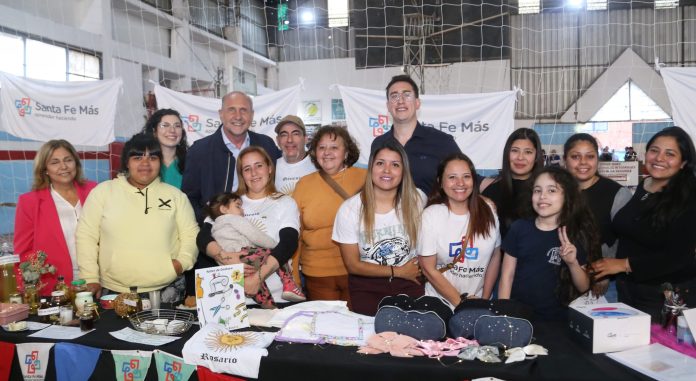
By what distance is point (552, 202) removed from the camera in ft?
6.72

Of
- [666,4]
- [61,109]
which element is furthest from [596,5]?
[61,109]

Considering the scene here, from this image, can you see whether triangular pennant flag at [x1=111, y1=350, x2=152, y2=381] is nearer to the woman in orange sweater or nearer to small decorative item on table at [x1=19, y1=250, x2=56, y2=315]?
small decorative item on table at [x1=19, y1=250, x2=56, y2=315]

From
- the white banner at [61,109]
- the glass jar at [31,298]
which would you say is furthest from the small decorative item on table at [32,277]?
the white banner at [61,109]

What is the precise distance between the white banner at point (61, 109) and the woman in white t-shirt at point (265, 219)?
13.0 ft

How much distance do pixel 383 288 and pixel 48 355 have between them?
1.32 metres

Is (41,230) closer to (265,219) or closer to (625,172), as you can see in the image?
(265,219)

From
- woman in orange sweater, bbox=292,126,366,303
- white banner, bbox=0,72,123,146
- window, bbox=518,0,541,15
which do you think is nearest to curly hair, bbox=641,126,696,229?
woman in orange sweater, bbox=292,126,366,303

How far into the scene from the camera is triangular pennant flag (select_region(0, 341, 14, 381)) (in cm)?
191

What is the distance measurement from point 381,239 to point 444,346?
0.64m

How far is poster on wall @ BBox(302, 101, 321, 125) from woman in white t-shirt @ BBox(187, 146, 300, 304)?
1467cm

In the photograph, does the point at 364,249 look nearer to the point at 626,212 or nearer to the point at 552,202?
the point at 552,202

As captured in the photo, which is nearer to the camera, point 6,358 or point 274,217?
point 6,358

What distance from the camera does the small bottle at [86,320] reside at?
1.94m

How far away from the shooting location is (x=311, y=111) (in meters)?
17.1
